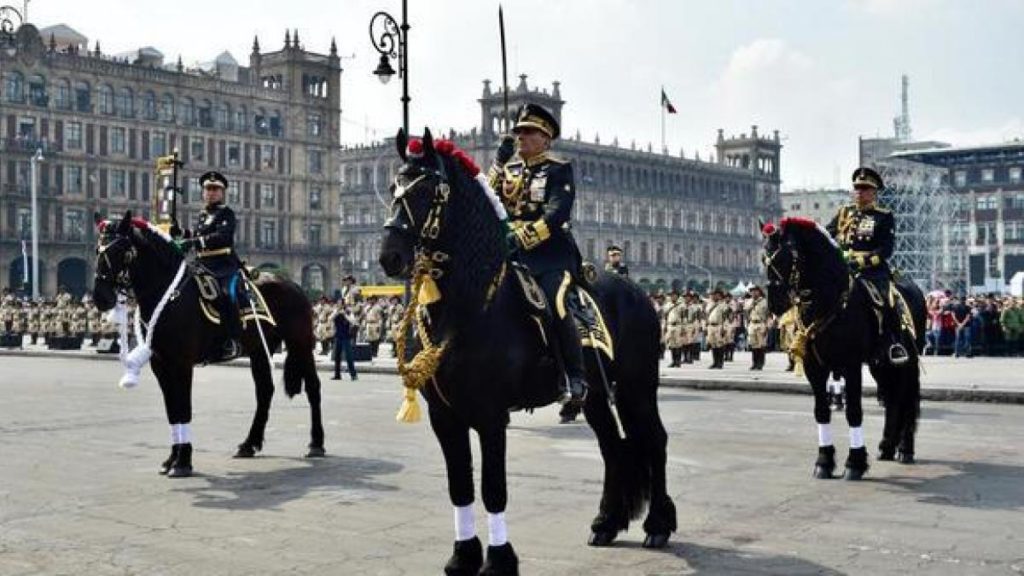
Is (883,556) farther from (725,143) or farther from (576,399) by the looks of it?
(725,143)

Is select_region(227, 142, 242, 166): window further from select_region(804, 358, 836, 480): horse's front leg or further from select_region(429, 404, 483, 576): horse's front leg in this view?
select_region(429, 404, 483, 576): horse's front leg

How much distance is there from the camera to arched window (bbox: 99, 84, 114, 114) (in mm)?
86000

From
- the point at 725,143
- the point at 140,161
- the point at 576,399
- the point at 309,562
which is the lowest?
the point at 309,562

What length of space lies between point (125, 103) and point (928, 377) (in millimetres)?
76462

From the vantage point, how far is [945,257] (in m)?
104

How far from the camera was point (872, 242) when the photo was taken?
1173 centimetres

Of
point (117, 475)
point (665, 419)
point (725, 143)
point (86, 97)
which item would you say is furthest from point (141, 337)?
point (725, 143)

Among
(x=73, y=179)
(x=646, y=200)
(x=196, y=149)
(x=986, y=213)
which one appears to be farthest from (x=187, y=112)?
(x=986, y=213)

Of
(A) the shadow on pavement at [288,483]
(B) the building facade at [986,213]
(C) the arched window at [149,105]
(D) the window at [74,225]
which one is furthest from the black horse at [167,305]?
(B) the building facade at [986,213]

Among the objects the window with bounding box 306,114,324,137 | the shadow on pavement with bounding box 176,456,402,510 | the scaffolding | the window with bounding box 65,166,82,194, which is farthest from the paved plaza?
the window with bounding box 306,114,324,137

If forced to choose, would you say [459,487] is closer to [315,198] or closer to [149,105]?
[149,105]

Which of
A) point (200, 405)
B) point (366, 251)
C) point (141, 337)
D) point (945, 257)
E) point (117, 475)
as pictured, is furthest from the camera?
point (366, 251)

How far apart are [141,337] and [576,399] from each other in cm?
597

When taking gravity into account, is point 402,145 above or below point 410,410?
above
